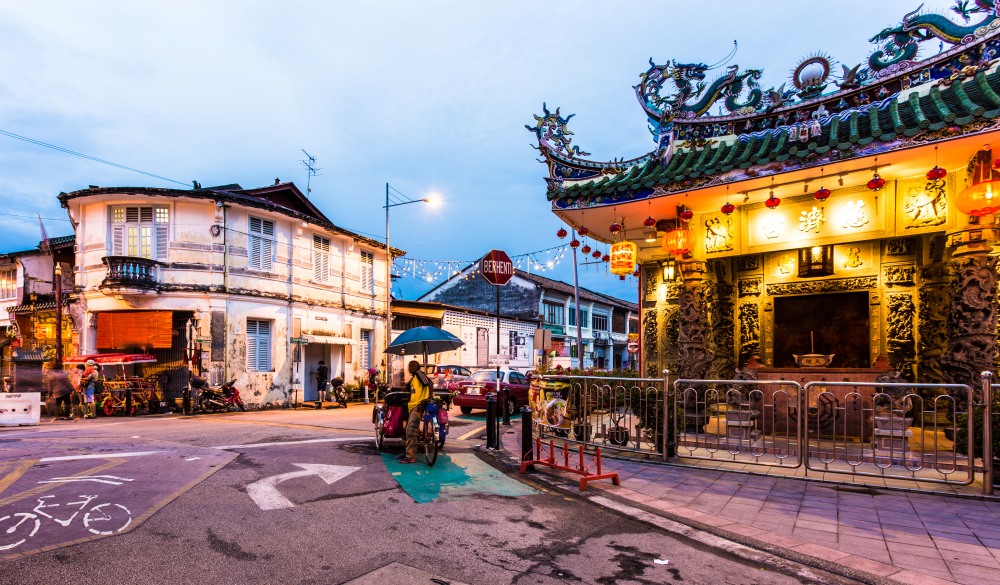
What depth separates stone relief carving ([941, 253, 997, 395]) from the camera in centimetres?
833

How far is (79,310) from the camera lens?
Answer: 2003 centimetres

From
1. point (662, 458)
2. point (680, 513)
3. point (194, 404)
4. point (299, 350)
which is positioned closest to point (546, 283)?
point (299, 350)

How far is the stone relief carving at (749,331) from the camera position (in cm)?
1195

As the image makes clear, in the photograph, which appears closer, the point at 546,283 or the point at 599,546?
the point at 599,546

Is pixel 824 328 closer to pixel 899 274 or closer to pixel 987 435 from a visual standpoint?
pixel 899 274

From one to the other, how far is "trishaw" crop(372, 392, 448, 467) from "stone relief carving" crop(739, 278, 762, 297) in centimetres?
706

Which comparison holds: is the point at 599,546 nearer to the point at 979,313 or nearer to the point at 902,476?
the point at 902,476

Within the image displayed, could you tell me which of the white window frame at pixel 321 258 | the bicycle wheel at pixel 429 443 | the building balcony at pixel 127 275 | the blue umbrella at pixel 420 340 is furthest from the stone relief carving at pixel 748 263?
the building balcony at pixel 127 275

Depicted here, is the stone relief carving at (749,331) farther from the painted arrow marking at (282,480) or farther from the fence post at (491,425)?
the painted arrow marking at (282,480)

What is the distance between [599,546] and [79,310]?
72.4ft

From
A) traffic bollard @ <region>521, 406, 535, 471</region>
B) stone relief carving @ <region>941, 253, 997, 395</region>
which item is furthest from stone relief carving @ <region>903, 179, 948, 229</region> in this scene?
traffic bollard @ <region>521, 406, 535, 471</region>

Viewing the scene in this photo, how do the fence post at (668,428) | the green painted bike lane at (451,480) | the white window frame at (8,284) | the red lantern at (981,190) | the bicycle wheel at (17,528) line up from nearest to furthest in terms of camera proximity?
the bicycle wheel at (17,528) < the green painted bike lane at (451,480) < the red lantern at (981,190) < the fence post at (668,428) < the white window frame at (8,284)

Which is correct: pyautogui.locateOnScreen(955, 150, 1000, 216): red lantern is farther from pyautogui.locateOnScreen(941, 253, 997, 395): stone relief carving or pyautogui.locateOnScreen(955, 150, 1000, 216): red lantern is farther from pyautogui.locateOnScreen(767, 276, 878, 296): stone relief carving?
pyautogui.locateOnScreen(767, 276, 878, 296): stone relief carving

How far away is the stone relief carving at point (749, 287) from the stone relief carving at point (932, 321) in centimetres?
280
